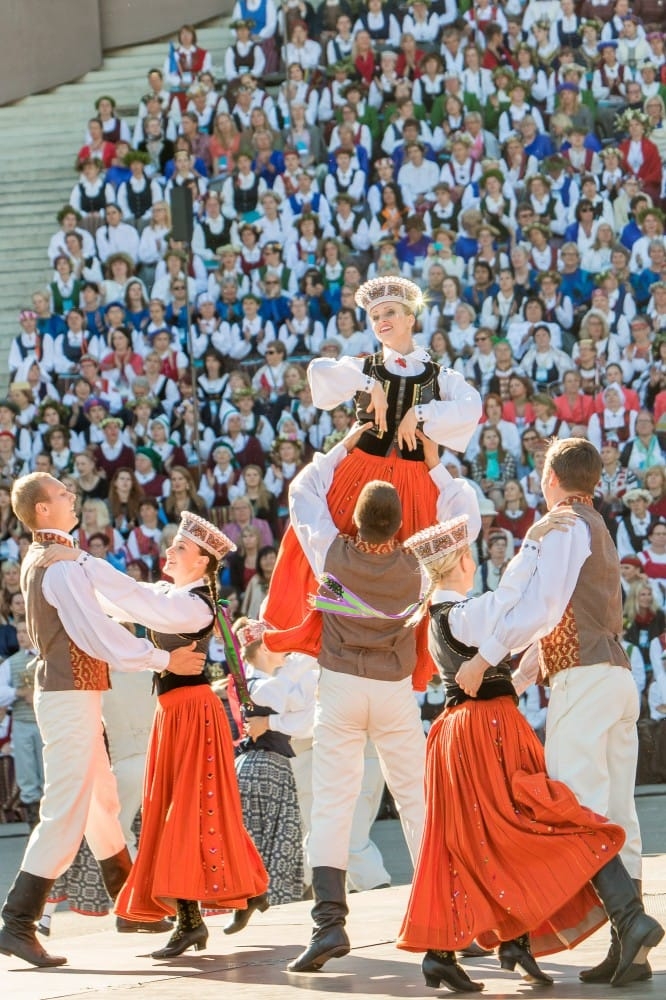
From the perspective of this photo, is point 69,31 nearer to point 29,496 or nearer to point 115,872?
point 29,496

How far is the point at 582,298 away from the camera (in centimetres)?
1452

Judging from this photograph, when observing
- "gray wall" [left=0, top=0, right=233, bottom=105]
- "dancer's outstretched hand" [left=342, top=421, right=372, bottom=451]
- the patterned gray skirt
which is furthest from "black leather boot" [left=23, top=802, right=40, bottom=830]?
"gray wall" [left=0, top=0, right=233, bottom=105]

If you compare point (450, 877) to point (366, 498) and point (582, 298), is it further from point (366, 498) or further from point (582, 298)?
point (582, 298)

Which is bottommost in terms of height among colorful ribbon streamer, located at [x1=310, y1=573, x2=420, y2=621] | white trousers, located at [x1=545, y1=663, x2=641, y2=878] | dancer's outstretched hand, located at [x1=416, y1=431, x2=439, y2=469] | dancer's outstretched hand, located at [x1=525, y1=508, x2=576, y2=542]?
white trousers, located at [x1=545, y1=663, x2=641, y2=878]

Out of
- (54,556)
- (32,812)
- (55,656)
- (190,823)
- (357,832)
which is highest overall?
(54,556)

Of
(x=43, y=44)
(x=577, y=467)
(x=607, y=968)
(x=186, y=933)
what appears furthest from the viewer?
(x=43, y=44)

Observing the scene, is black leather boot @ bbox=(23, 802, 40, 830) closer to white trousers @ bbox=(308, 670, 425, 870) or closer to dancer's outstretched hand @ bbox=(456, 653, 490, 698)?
white trousers @ bbox=(308, 670, 425, 870)

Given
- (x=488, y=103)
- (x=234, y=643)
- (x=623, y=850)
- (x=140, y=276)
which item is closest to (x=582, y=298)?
(x=488, y=103)

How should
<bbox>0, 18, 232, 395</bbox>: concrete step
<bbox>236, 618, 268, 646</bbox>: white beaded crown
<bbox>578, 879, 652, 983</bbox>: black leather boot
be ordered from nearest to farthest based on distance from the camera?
<bbox>578, 879, 652, 983</bbox>: black leather boot → <bbox>236, 618, 268, 646</bbox>: white beaded crown → <bbox>0, 18, 232, 395</bbox>: concrete step

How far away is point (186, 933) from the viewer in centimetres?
596

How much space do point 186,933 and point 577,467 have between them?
2042 mm

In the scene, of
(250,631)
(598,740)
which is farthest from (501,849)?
(250,631)

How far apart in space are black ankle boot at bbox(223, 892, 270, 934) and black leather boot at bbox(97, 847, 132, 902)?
0.41 meters

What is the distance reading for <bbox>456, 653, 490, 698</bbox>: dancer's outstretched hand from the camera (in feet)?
16.7
